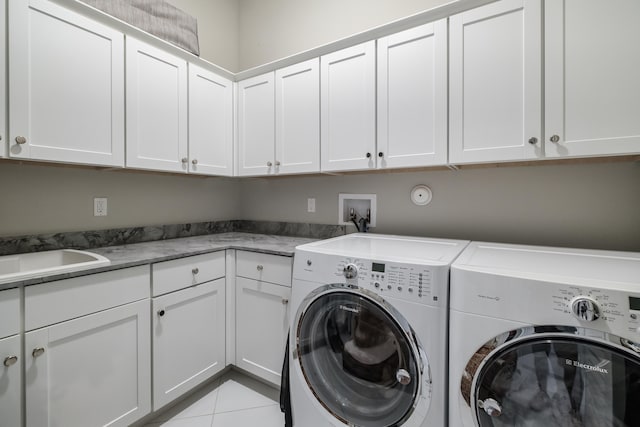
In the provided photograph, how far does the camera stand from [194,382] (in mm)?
1683

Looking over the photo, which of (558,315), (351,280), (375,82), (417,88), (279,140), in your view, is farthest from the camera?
(279,140)

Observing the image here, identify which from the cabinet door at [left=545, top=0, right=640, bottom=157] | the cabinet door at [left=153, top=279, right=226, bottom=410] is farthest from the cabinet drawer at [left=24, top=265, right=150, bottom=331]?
the cabinet door at [left=545, top=0, right=640, bottom=157]

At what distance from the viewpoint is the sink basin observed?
1.25 metres

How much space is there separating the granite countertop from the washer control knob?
0.51 meters

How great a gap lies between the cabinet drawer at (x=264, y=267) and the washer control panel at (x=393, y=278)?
510 mm

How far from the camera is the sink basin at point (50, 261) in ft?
4.09

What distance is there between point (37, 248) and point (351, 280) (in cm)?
167

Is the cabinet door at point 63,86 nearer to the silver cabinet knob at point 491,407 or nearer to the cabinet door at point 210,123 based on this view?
the cabinet door at point 210,123

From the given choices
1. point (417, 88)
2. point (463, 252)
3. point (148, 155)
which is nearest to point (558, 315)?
point (463, 252)

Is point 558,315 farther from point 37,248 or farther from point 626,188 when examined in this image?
point 37,248

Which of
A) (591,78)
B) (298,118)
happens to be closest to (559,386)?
(591,78)

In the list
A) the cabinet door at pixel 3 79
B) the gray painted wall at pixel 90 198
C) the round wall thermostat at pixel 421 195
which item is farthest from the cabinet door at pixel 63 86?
the round wall thermostat at pixel 421 195

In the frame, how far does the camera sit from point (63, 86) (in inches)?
54.4

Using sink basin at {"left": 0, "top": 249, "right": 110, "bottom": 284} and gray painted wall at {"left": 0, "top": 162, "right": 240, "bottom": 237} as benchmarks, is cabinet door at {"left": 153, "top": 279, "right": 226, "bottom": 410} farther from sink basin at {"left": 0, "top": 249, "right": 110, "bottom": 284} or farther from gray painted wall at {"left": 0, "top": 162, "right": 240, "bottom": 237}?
gray painted wall at {"left": 0, "top": 162, "right": 240, "bottom": 237}
